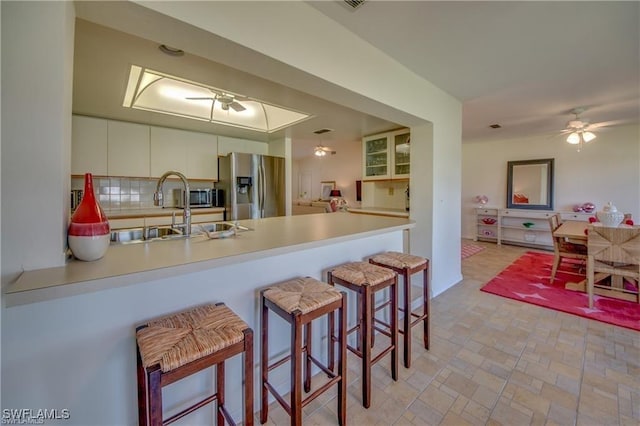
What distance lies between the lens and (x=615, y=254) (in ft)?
8.38

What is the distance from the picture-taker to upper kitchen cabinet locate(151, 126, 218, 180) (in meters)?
3.57

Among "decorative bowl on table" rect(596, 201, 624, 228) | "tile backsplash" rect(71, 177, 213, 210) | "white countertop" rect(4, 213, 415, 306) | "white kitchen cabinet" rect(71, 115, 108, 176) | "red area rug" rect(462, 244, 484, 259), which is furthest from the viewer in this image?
"red area rug" rect(462, 244, 484, 259)

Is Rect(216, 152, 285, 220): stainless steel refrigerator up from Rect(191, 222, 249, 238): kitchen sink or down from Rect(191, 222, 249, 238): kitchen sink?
up

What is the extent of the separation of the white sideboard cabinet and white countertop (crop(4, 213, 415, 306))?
17.2ft

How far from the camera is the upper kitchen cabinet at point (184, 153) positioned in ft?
11.7

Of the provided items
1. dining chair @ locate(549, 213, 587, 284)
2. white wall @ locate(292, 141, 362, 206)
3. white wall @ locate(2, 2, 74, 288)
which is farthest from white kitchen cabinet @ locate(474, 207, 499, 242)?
white wall @ locate(2, 2, 74, 288)

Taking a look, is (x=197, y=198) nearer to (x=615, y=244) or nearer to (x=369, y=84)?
(x=369, y=84)

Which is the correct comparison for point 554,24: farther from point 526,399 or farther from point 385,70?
point 526,399

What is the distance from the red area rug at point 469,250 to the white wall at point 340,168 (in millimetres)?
2541

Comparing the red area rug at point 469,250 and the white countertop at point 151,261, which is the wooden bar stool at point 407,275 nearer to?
the white countertop at point 151,261

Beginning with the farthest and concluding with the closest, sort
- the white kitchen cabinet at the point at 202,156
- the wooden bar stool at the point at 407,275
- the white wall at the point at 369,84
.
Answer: the white kitchen cabinet at the point at 202,156
the wooden bar stool at the point at 407,275
the white wall at the point at 369,84

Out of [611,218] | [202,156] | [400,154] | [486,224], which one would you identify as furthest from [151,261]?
[486,224]

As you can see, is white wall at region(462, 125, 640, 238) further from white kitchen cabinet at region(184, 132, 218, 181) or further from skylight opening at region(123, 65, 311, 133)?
white kitchen cabinet at region(184, 132, 218, 181)

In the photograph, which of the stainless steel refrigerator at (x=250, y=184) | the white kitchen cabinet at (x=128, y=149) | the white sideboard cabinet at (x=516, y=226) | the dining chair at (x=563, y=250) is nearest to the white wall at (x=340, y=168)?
the stainless steel refrigerator at (x=250, y=184)
